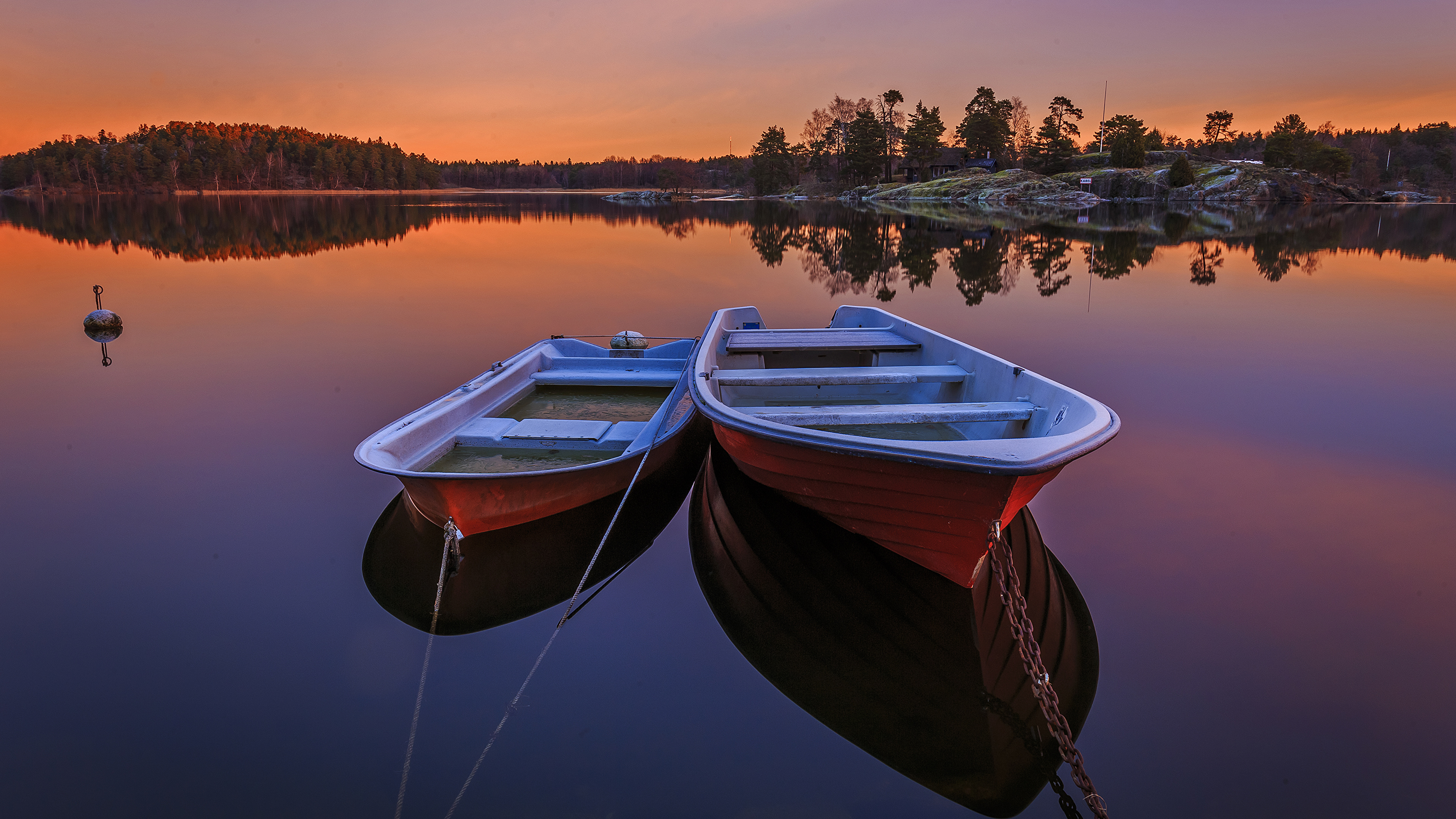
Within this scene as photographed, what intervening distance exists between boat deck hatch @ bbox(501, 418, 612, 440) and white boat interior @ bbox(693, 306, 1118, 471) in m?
1.02

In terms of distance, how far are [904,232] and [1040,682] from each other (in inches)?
1363

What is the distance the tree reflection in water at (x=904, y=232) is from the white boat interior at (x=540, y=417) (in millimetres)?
10769

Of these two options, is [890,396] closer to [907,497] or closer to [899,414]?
[899,414]

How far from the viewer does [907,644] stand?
14.0 feet

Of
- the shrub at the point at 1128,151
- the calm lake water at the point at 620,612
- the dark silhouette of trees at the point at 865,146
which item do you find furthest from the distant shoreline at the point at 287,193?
the calm lake water at the point at 620,612

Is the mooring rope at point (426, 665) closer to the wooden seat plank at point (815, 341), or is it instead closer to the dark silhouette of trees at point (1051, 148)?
the wooden seat plank at point (815, 341)

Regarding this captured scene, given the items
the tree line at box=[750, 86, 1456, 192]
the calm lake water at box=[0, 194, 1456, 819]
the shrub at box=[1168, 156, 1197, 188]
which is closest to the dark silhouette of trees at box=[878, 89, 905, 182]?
the tree line at box=[750, 86, 1456, 192]

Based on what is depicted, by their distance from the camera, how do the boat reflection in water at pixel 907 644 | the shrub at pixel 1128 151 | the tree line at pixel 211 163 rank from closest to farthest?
the boat reflection in water at pixel 907 644, the shrub at pixel 1128 151, the tree line at pixel 211 163

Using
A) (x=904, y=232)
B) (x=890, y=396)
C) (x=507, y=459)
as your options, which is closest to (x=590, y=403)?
(x=507, y=459)

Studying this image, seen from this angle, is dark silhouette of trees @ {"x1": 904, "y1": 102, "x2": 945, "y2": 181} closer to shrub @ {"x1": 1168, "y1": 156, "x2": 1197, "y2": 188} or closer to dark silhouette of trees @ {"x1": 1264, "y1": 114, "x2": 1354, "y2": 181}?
shrub @ {"x1": 1168, "y1": 156, "x2": 1197, "y2": 188}

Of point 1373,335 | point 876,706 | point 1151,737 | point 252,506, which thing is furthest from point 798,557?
point 1373,335

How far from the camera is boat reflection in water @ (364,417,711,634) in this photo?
469 centimetres

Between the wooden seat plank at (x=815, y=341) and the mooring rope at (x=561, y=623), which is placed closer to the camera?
the mooring rope at (x=561, y=623)

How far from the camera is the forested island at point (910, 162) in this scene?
76250 mm
